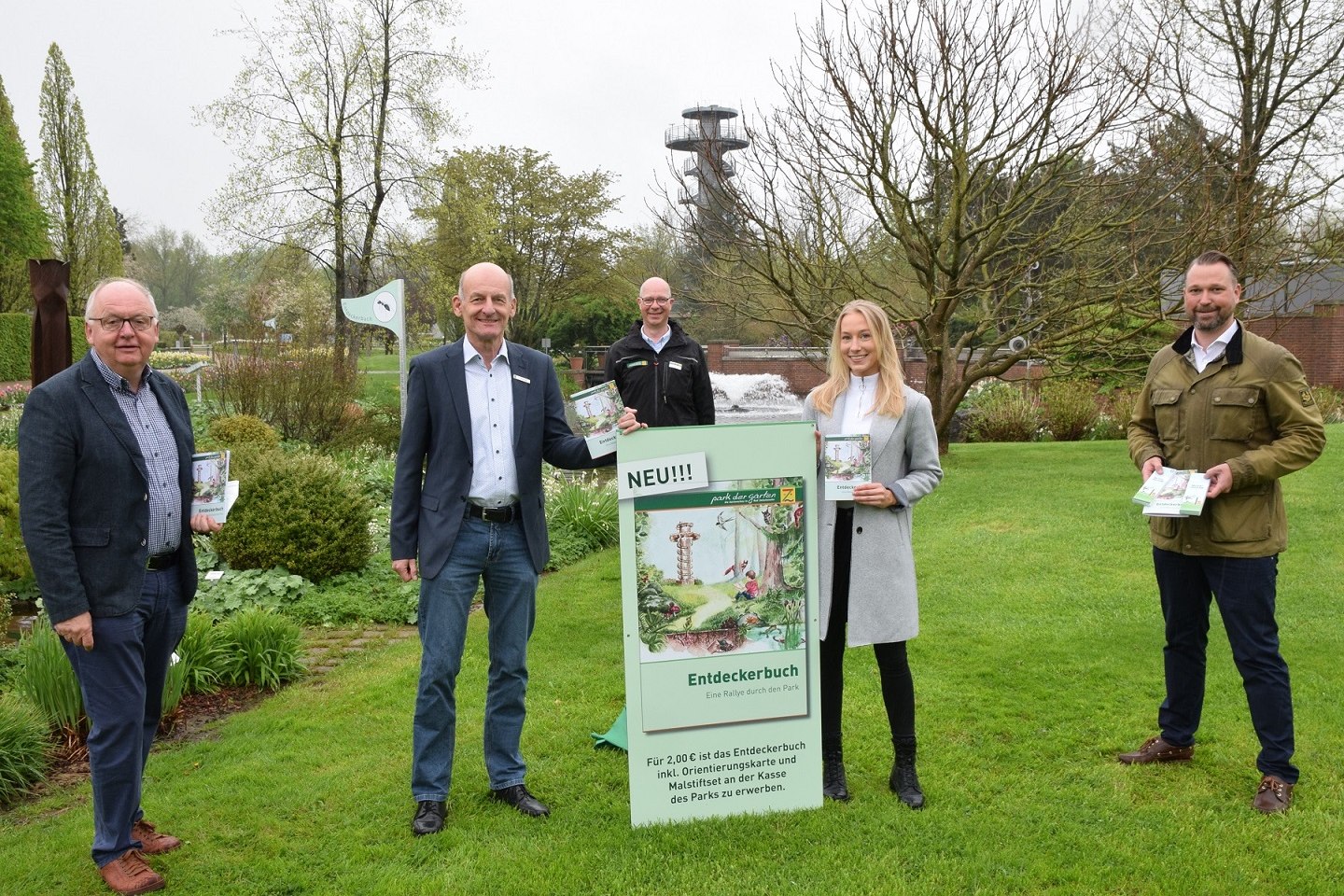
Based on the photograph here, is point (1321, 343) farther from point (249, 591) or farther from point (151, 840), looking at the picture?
point (151, 840)

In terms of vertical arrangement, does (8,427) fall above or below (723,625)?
above

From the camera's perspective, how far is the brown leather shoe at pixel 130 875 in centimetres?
340

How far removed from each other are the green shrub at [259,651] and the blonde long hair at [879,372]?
3.96 metres

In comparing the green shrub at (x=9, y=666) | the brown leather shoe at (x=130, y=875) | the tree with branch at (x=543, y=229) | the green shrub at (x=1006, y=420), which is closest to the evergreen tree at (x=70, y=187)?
the tree with branch at (x=543, y=229)

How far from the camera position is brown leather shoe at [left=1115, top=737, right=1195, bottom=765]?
4.39 m

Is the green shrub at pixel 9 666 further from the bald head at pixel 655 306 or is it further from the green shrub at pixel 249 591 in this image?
the bald head at pixel 655 306

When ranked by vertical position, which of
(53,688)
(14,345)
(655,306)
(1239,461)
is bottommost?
(53,688)

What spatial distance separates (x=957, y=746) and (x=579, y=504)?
6.50 meters

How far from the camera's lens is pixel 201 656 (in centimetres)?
579

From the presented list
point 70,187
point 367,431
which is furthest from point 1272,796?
point 70,187

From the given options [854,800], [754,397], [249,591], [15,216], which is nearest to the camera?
[854,800]

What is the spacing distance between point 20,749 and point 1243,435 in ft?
17.7

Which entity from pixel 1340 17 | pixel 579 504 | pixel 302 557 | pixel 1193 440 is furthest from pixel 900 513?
pixel 1340 17

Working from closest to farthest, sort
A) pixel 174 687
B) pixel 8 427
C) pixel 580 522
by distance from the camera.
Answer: pixel 174 687
pixel 580 522
pixel 8 427
